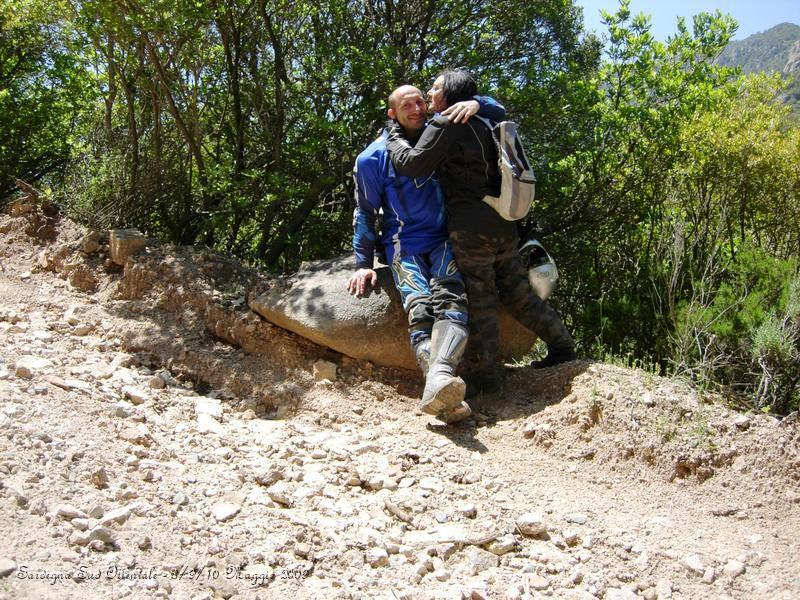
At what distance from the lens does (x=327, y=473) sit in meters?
3.71

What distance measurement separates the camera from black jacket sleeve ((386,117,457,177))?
419 centimetres

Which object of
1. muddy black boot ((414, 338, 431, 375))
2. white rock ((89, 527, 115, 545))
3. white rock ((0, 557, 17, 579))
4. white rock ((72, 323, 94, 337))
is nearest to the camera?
white rock ((0, 557, 17, 579))

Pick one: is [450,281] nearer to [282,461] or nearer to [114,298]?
[282,461]

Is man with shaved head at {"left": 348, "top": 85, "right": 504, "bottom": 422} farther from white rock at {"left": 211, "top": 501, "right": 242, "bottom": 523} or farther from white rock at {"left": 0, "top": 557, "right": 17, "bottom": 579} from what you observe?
white rock at {"left": 0, "top": 557, "right": 17, "bottom": 579}

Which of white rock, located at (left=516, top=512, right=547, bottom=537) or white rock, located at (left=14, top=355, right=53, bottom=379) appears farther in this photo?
white rock, located at (left=14, top=355, right=53, bottom=379)

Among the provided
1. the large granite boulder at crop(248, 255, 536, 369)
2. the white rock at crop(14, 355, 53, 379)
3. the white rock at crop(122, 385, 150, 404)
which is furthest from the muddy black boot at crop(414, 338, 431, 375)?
the white rock at crop(14, 355, 53, 379)

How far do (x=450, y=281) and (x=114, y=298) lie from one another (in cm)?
245

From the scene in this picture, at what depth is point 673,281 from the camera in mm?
4633

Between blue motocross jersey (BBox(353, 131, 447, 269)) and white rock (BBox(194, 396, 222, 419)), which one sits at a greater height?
blue motocross jersey (BBox(353, 131, 447, 269))

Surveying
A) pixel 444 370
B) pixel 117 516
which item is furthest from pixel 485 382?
pixel 117 516

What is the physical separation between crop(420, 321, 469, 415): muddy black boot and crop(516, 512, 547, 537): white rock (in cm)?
79

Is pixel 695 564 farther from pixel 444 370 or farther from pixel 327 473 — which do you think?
pixel 327 473

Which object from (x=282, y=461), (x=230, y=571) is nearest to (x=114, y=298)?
(x=282, y=461)

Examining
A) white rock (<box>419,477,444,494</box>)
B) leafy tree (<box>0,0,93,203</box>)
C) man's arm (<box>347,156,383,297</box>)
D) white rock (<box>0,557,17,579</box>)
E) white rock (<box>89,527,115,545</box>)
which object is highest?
leafy tree (<box>0,0,93,203</box>)
